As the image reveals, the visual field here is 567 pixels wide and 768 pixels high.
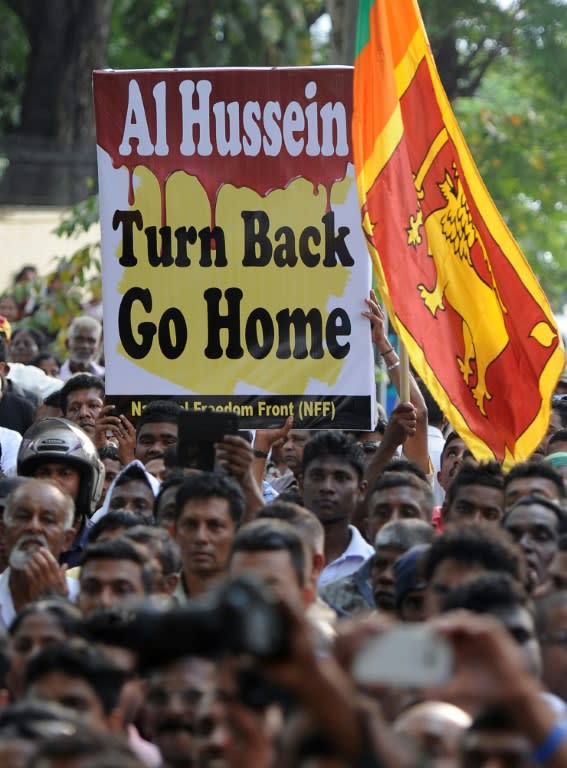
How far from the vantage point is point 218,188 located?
838 centimetres

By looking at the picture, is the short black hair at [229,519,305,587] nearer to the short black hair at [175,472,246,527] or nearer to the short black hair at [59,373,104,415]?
the short black hair at [175,472,246,527]

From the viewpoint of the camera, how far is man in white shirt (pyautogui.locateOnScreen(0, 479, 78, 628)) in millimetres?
6512

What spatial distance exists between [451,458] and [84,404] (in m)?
2.26

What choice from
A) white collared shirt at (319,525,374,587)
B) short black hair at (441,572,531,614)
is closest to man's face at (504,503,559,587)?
white collared shirt at (319,525,374,587)

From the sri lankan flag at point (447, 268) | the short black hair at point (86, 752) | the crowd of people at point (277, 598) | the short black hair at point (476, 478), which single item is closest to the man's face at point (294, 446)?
the crowd of people at point (277, 598)

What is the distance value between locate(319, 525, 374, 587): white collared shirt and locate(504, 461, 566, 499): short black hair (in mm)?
621

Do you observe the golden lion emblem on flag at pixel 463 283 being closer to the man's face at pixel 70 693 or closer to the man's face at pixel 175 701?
the man's face at pixel 175 701

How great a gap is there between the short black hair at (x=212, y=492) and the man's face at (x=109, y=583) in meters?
0.87

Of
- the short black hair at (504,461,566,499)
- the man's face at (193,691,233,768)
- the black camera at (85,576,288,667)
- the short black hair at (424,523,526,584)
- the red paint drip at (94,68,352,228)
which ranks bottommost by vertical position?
the man's face at (193,691,233,768)

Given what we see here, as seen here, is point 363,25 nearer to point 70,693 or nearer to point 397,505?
point 397,505

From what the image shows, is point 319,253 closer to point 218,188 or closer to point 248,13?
point 218,188

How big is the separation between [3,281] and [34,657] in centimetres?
1872

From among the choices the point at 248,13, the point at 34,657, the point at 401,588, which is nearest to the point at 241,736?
the point at 34,657

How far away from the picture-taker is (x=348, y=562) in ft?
24.4
